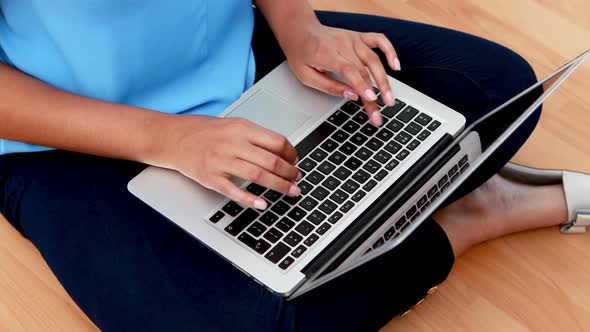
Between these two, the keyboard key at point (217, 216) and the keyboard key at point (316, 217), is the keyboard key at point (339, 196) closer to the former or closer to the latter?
the keyboard key at point (316, 217)

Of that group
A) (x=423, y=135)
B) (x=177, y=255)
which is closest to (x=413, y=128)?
(x=423, y=135)

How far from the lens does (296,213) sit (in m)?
1.03

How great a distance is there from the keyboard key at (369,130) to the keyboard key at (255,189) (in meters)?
0.17

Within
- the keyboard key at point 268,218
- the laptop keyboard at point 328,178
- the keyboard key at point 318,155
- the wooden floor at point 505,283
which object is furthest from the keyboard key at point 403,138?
the wooden floor at point 505,283

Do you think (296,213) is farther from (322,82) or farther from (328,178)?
(322,82)

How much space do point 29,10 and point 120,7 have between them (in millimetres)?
111

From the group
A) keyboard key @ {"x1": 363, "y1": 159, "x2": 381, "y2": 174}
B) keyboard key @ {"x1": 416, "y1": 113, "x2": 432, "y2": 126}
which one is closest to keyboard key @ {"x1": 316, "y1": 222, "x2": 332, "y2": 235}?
keyboard key @ {"x1": 363, "y1": 159, "x2": 381, "y2": 174}

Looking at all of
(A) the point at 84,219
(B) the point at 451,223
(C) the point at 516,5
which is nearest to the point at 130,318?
(A) the point at 84,219

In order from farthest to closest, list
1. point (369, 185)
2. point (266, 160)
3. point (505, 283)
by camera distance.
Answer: point (505, 283), point (369, 185), point (266, 160)

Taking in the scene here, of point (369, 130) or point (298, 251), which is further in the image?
point (369, 130)

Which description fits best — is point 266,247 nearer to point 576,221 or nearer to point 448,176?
point 448,176

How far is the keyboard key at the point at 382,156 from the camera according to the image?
1073 mm

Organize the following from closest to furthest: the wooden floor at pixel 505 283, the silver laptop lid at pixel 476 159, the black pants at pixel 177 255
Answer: the silver laptop lid at pixel 476 159, the black pants at pixel 177 255, the wooden floor at pixel 505 283

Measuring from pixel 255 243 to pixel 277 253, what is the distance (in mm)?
31
